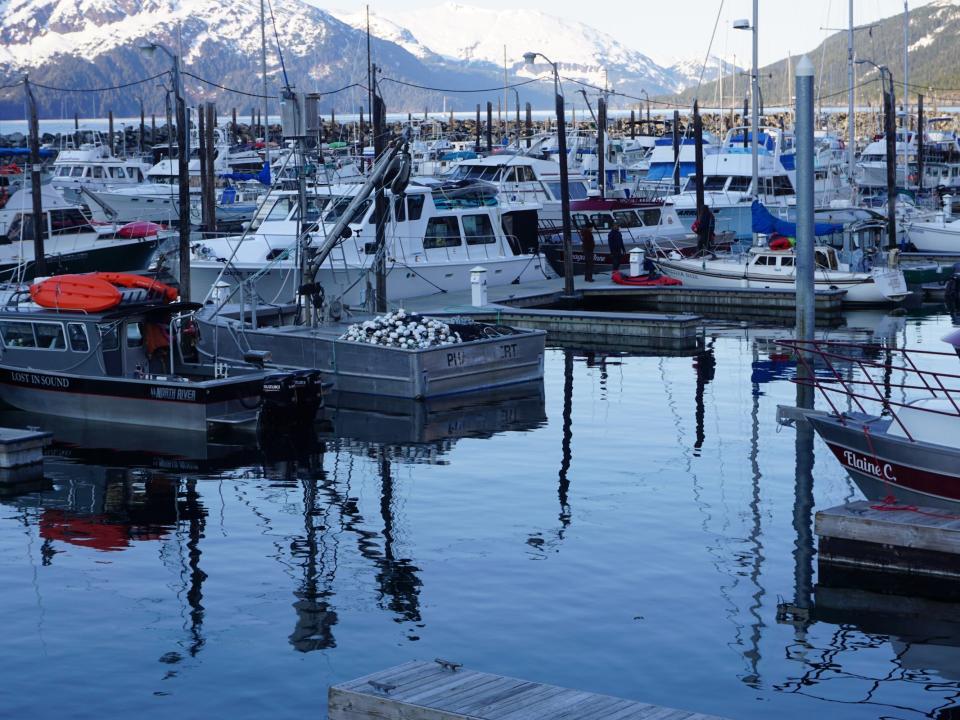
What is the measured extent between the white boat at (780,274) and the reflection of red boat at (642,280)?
73 cm

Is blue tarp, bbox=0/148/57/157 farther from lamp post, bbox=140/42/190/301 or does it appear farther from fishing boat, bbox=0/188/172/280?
lamp post, bbox=140/42/190/301

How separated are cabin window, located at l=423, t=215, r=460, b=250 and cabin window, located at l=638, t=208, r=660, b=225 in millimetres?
11056

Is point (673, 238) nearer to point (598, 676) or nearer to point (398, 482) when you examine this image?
point (398, 482)

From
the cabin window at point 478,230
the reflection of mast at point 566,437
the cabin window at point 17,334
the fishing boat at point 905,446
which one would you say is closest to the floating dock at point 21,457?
the cabin window at point 17,334

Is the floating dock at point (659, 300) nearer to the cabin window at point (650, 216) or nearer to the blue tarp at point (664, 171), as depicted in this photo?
the cabin window at point (650, 216)

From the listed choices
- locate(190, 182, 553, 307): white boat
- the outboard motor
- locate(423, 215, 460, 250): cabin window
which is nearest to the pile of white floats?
the outboard motor

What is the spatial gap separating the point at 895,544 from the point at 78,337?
14393 mm

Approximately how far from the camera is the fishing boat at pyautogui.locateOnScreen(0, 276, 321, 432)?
2283 centimetres

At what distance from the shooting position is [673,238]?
156ft

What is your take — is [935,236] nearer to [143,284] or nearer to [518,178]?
[518,178]

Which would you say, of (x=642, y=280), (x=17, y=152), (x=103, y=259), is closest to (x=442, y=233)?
(x=642, y=280)

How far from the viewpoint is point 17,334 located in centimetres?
2473

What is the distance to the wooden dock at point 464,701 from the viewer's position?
9.85 m

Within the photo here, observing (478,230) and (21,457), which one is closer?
(21,457)
